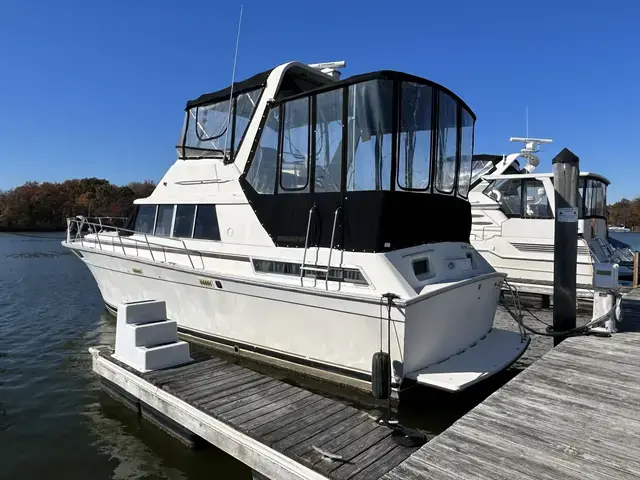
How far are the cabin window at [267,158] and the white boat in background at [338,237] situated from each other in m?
0.03

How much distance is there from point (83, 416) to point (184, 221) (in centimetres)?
369

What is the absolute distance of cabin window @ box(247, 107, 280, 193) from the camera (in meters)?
6.63

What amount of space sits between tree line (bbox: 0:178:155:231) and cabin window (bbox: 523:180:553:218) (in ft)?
163

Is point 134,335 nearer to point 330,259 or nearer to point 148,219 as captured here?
point 330,259

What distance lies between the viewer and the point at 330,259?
5.73 m

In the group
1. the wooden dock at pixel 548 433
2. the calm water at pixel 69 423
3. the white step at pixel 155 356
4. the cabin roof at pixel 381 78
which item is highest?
the cabin roof at pixel 381 78

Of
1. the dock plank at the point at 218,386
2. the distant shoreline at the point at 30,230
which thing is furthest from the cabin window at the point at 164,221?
the distant shoreline at the point at 30,230

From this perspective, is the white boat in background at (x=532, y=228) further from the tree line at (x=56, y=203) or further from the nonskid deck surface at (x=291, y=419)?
the tree line at (x=56, y=203)

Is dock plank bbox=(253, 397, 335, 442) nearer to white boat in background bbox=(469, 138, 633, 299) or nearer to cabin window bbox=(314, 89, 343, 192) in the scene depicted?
cabin window bbox=(314, 89, 343, 192)

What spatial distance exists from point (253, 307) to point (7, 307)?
8302 millimetres

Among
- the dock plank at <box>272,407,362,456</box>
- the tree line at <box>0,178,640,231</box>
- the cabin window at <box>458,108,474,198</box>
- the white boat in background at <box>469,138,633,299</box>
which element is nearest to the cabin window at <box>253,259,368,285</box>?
the dock plank at <box>272,407,362,456</box>

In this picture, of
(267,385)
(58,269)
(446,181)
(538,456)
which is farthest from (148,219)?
(58,269)

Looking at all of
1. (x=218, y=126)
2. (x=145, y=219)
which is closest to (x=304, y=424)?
(x=218, y=126)

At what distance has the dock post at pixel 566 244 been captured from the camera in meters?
6.55
